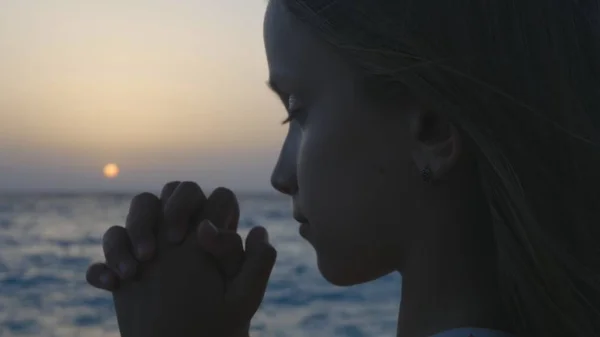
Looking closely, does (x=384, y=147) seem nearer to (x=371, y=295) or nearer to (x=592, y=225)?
(x=592, y=225)

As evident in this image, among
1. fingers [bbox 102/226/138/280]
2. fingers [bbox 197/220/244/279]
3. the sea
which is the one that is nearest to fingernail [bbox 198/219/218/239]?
fingers [bbox 197/220/244/279]

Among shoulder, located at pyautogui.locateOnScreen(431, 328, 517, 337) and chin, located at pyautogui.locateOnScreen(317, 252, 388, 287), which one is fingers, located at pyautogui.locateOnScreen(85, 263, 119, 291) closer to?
chin, located at pyautogui.locateOnScreen(317, 252, 388, 287)

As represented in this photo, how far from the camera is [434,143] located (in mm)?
943

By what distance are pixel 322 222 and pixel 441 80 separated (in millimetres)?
247

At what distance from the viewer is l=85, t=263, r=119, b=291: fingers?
1.08 m

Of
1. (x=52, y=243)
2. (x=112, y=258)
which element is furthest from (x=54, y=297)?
(x=112, y=258)

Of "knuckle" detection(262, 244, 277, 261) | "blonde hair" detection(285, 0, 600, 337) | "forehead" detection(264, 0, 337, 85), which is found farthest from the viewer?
"knuckle" detection(262, 244, 277, 261)

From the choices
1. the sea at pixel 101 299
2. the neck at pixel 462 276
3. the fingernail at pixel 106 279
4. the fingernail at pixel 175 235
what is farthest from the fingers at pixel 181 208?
the sea at pixel 101 299

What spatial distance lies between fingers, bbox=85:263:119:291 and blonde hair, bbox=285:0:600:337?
0.46 meters

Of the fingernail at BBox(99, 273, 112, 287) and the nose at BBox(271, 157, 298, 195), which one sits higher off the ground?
the nose at BBox(271, 157, 298, 195)

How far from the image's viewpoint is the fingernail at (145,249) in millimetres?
1061

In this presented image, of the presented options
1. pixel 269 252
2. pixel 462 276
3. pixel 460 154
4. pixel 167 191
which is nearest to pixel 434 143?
pixel 460 154

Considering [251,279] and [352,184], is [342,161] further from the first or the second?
[251,279]

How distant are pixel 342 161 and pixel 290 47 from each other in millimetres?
174
